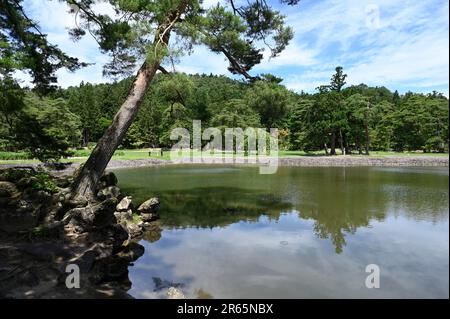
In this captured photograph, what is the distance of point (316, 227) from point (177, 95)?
231 inches

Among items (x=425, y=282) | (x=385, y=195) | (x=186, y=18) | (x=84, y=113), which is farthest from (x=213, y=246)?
(x=84, y=113)

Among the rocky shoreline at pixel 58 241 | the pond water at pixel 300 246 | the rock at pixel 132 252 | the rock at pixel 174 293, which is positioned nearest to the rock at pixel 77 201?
the rocky shoreline at pixel 58 241

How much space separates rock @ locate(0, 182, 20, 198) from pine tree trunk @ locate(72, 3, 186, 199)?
3.87ft

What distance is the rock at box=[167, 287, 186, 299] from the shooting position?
508 cm

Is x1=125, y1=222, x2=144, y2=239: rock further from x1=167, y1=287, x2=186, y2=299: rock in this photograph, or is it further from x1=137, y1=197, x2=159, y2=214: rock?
x1=167, y1=287, x2=186, y2=299: rock

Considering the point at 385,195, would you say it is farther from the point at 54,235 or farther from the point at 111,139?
the point at 54,235

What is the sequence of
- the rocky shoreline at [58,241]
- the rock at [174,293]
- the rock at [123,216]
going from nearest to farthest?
the rocky shoreline at [58,241]
the rock at [174,293]
the rock at [123,216]

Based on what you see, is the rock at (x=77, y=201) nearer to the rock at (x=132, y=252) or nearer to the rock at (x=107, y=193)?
the rock at (x=107, y=193)

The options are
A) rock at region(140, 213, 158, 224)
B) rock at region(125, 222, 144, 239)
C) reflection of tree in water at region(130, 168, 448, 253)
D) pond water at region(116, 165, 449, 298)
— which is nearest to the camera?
pond water at region(116, 165, 449, 298)

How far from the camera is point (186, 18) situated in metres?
9.41

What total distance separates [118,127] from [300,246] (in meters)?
5.30

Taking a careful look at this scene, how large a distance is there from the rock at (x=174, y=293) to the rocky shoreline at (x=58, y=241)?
2.02 ft

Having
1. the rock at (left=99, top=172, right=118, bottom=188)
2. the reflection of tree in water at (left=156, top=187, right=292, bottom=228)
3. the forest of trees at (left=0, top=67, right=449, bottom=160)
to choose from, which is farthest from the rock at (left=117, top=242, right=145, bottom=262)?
the forest of trees at (left=0, top=67, right=449, bottom=160)

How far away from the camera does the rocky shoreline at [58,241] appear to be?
15.6ft
